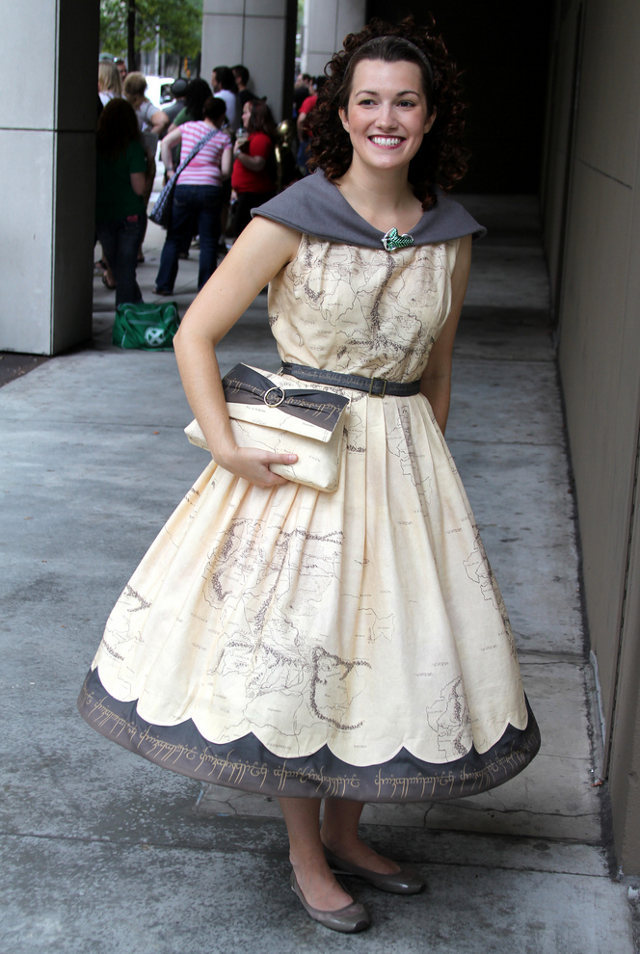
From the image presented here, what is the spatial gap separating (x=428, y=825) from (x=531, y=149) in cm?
2536

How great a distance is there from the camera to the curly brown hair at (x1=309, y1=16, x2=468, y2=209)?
2.54 m

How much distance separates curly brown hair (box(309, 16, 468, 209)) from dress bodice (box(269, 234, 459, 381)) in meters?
0.18

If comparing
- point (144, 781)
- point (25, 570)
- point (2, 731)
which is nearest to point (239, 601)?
point (144, 781)

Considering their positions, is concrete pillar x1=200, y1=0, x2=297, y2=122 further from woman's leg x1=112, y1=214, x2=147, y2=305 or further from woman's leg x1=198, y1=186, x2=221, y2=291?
woman's leg x1=112, y1=214, x2=147, y2=305

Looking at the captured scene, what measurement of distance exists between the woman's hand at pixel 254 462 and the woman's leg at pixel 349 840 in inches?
32.3

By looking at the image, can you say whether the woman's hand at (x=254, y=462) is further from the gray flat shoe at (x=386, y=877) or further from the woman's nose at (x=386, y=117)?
the gray flat shoe at (x=386, y=877)

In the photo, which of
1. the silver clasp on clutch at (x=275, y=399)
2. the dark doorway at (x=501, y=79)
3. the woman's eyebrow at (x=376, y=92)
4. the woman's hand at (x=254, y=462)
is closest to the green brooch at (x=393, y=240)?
the woman's eyebrow at (x=376, y=92)

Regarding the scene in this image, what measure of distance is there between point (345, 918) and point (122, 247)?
7.87 metres

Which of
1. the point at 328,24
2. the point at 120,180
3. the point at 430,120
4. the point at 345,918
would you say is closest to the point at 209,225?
the point at 120,180

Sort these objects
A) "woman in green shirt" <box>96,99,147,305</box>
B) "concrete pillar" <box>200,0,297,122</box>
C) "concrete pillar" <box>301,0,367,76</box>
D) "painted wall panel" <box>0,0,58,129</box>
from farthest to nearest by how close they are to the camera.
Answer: "concrete pillar" <box>301,0,367,76</box> < "concrete pillar" <box>200,0,297,122</box> < "woman in green shirt" <box>96,99,147,305</box> < "painted wall panel" <box>0,0,58,129</box>

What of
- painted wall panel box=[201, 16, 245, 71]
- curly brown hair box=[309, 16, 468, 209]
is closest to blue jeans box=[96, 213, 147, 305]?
curly brown hair box=[309, 16, 468, 209]

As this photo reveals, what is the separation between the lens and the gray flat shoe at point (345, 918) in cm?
263

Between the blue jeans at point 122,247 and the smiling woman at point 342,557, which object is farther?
the blue jeans at point 122,247

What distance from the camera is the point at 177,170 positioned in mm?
10656
